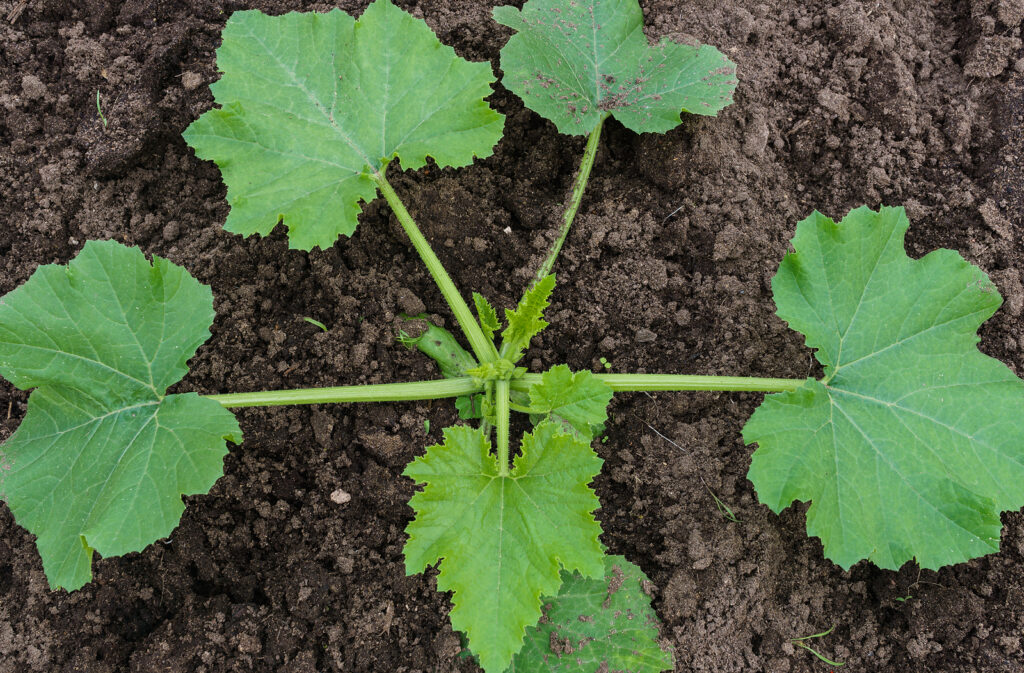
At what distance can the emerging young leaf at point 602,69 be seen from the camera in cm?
336

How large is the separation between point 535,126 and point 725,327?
4.17 ft

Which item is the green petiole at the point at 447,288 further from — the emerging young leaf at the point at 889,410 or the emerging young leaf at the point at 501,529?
the emerging young leaf at the point at 889,410

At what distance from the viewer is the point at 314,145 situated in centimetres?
313

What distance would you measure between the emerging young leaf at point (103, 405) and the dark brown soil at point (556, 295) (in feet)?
1.62

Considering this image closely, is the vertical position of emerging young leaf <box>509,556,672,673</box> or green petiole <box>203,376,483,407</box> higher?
green petiole <box>203,376,483,407</box>

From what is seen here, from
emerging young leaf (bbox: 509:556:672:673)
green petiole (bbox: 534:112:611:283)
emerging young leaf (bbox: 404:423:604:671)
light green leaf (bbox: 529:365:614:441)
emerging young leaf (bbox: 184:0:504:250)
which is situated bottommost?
emerging young leaf (bbox: 509:556:672:673)

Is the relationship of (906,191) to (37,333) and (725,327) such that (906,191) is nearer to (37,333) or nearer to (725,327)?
(725,327)

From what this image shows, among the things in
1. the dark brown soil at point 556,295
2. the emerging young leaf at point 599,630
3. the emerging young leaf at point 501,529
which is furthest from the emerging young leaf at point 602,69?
the emerging young leaf at point 599,630

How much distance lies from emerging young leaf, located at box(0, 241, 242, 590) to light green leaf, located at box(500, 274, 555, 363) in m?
1.05

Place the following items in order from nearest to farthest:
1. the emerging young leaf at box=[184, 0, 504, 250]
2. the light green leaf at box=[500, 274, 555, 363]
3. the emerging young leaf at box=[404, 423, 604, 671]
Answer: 1. the emerging young leaf at box=[404, 423, 604, 671]
2. the light green leaf at box=[500, 274, 555, 363]
3. the emerging young leaf at box=[184, 0, 504, 250]

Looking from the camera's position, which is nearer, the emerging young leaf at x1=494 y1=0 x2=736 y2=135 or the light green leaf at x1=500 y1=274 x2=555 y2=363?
the light green leaf at x1=500 y1=274 x2=555 y2=363

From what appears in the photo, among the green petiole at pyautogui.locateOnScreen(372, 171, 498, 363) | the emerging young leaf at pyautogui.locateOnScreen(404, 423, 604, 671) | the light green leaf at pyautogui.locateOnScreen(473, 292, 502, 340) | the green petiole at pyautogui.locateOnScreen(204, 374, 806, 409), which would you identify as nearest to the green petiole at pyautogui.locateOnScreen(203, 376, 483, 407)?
the green petiole at pyautogui.locateOnScreen(204, 374, 806, 409)

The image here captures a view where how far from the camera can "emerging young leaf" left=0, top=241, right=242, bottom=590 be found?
2719mm

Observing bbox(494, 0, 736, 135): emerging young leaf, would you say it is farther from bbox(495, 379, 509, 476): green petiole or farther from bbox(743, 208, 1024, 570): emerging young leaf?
bbox(495, 379, 509, 476): green petiole
